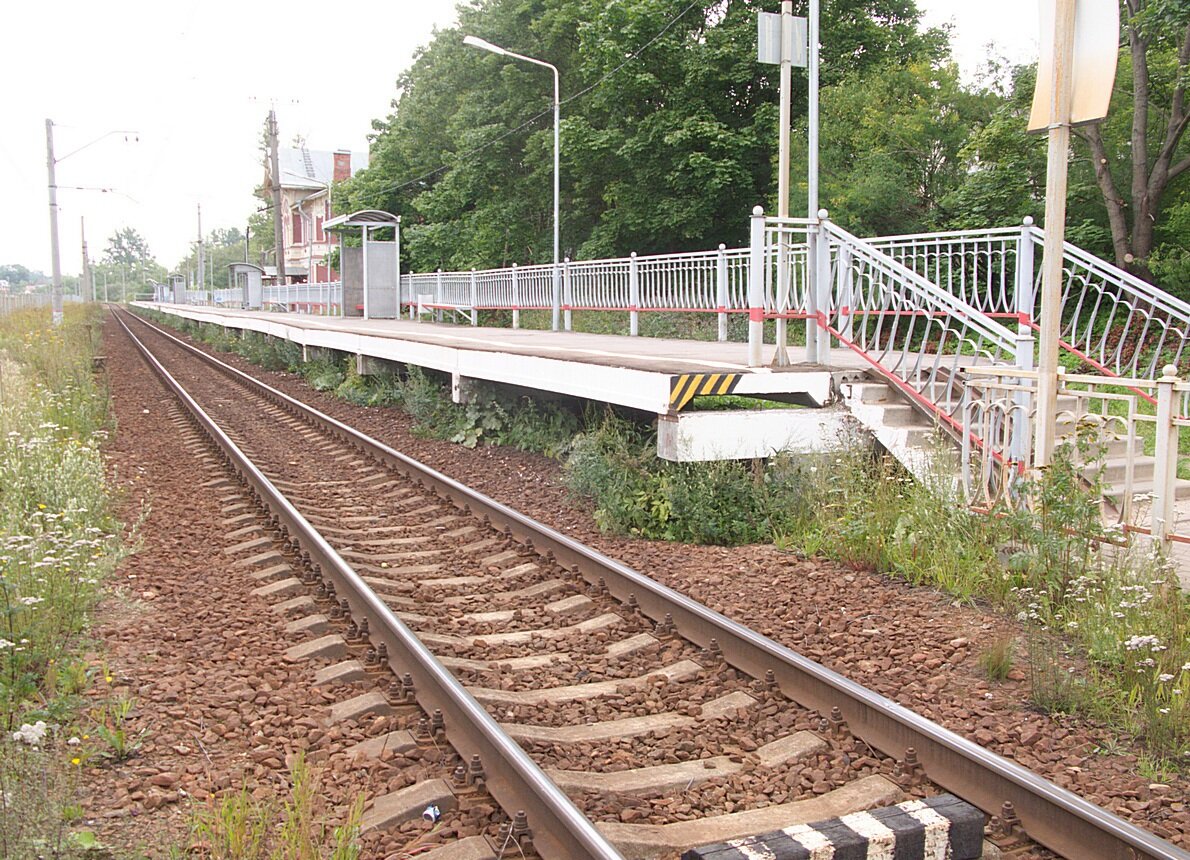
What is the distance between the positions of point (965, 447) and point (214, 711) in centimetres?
492

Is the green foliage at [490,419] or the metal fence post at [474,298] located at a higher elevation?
the metal fence post at [474,298]

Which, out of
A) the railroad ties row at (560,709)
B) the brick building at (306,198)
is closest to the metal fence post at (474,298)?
the railroad ties row at (560,709)

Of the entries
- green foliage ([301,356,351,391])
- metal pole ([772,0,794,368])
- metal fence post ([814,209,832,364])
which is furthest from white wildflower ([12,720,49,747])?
green foliage ([301,356,351,391])

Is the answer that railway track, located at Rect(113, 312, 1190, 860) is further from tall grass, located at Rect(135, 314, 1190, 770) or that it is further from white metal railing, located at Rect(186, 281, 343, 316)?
white metal railing, located at Rect(186, 281, 343, 316)

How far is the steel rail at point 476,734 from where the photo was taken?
11.8 ft

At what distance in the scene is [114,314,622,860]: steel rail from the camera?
141 inches

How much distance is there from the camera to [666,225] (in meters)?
29.8

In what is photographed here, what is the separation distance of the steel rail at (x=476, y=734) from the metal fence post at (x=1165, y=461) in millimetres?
3938

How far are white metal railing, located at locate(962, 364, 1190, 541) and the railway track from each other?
2.33 metres

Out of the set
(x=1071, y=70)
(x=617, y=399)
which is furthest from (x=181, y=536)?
(x=1071, y=70)

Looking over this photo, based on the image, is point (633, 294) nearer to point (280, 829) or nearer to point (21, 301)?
point (280, 829)

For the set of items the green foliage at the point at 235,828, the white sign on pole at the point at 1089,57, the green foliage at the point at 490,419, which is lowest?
the green foliage at the point at 235,828

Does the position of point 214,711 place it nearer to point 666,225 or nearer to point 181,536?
point 181,536

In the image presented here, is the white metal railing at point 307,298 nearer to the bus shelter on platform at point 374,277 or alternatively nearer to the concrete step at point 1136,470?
the bus shelter on platform at point 374,277
